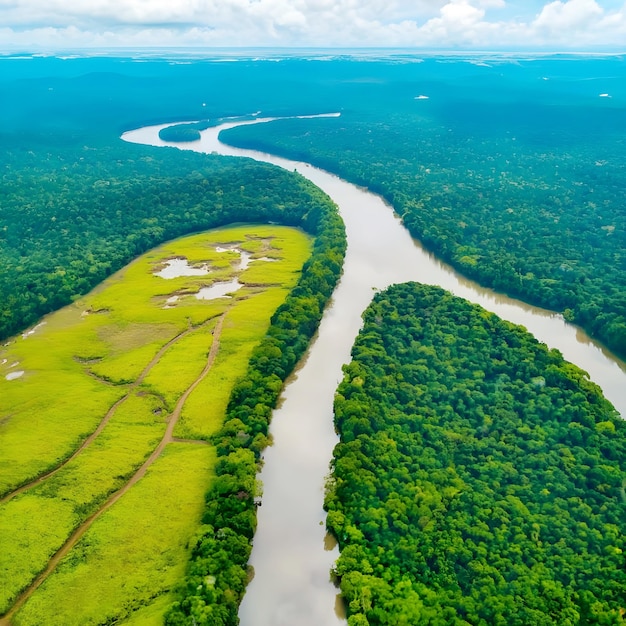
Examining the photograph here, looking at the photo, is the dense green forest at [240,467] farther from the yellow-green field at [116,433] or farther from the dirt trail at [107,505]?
the dirt trail at [107,505]

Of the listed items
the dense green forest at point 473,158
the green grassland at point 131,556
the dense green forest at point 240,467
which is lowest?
the dense green forest at point 473,158

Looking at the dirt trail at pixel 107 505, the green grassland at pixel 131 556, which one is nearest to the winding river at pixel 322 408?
the green grassland at pixel 131 556

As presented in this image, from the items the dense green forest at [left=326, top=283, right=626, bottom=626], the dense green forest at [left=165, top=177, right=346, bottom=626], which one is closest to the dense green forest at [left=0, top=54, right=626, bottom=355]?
the dense green forest at [left=326, top=283, right=626, bottom=626]

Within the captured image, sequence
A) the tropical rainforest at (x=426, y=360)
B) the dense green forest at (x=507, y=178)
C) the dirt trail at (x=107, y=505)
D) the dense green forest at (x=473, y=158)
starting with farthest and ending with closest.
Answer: the dense green forest at (x=473, y=158)
the dense green forest at (x=507, y=178)
the dirt trail at (x=107, y=505)
the tropical rainforest at (x=426, y=360)

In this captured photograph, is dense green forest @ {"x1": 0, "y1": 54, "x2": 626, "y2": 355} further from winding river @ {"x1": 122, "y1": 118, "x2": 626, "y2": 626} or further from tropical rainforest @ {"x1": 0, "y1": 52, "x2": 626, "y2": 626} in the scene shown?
winding river @ {"x1": 122, "y1": 118, "x2": 626, "y2": 626}

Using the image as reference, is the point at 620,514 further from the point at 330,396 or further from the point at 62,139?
the point at 62,139

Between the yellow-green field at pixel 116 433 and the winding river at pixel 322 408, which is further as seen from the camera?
the winding river at pixel 322 408

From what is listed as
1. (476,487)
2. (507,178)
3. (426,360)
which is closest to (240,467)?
(476,487)

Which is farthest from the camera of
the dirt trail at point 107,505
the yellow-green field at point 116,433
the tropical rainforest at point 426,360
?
the yellow-green field at point 116,433
